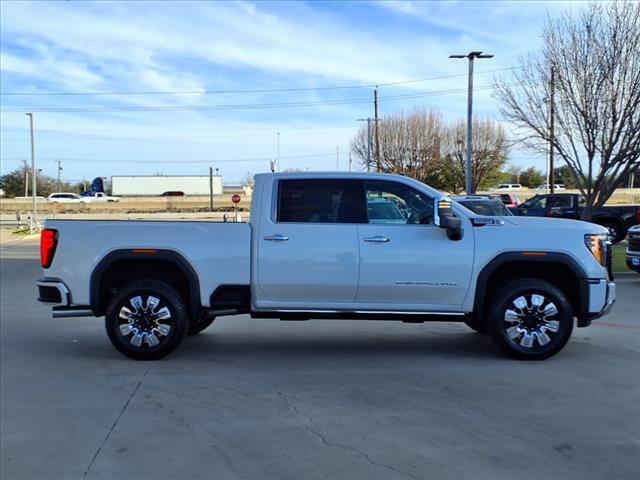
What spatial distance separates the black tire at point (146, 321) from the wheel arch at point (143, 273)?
0.21 metres

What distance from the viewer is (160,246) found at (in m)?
6.36

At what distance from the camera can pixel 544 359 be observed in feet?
21.0

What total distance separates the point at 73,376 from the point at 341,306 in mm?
2750

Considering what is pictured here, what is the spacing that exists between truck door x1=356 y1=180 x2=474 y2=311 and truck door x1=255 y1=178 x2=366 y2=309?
0.16 metres

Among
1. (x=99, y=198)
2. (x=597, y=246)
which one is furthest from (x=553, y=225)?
(x=99, y=198)

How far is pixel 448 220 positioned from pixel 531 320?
139 centimetres

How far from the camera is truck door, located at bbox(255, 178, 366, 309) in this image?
625cm

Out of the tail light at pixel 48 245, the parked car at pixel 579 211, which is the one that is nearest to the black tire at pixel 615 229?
the parked car at pixel 579 211

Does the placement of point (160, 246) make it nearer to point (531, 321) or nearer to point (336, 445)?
point (336, 445)

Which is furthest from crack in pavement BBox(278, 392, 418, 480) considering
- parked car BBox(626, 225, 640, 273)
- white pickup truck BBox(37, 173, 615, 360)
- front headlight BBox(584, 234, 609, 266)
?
parked car BBox(626, 225, 640, 273)

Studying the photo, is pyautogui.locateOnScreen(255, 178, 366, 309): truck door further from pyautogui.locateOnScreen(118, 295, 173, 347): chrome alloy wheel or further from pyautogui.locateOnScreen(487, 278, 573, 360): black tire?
pyautogui.locateOnScreen(487, 278, 573, 360): black tire

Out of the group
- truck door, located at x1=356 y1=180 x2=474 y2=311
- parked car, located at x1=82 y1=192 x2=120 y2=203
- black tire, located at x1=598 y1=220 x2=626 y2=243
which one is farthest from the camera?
parked car, located at x1=82 y1=192 x2=120 y2=203

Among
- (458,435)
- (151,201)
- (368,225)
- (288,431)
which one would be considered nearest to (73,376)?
(288,431)

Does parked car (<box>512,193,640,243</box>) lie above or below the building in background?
below
